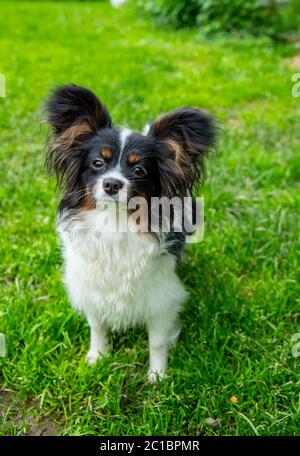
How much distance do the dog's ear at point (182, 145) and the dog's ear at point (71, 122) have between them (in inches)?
10.5

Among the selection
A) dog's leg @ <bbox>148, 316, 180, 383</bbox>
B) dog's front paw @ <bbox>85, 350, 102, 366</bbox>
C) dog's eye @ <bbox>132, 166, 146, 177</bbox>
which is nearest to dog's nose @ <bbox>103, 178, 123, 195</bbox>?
dog's eye @ <bbox>132, 166, 146, 177</bbox>

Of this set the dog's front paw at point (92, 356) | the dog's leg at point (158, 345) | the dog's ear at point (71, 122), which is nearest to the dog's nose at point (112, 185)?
the dog's ear at point (71, 122)

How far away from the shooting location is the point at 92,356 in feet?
8.90

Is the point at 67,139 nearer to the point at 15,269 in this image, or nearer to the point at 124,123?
the point at 15,269

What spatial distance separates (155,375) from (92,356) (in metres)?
0.35

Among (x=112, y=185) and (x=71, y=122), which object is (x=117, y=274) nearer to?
(x=112, y=185)

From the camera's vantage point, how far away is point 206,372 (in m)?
2.56

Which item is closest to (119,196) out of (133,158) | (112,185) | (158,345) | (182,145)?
(112,185)

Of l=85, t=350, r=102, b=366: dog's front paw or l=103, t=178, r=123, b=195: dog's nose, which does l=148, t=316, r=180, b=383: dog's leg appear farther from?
l=103, t=178, r=123, b=195: dog's nose

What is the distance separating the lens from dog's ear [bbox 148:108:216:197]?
2.18 m

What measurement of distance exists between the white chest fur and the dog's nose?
20 centimetres

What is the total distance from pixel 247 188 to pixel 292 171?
46cm

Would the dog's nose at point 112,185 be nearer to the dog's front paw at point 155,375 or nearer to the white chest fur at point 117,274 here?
the white chest fur at point 117,274

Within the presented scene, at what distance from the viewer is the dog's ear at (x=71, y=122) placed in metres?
2.26
